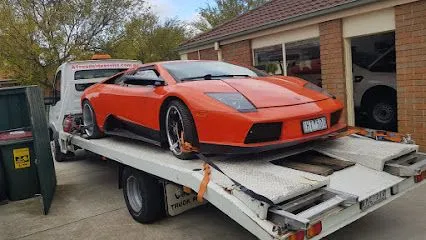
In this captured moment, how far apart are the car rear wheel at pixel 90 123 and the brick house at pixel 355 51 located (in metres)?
4.48

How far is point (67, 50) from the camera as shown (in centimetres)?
1798

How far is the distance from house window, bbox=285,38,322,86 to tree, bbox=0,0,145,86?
452 inches

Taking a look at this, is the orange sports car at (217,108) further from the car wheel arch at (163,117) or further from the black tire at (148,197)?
the black tire at (148,197)

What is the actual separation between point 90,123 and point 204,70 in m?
2.33

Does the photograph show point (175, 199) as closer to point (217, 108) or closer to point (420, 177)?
point (217, 108)

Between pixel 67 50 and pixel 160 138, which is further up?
pixel 67 50

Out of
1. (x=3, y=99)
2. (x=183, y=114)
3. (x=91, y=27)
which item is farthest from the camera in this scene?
(x=91, y=27)

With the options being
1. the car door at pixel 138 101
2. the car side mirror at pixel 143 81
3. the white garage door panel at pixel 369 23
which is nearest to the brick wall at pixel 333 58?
the white garage door panel at pixel 369 23

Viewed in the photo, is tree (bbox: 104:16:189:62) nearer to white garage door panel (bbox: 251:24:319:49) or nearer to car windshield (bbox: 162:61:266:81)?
white garage door panel (bbox: 251:24:319:49)

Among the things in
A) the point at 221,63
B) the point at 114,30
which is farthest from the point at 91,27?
the point at 221,63

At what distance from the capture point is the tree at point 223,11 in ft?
93.5

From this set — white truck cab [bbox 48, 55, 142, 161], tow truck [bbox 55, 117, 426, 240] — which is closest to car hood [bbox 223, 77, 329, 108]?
tow truck [bbox 55, 117, 426, 240]

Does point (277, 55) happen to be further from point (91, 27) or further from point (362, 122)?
point (91, 27)

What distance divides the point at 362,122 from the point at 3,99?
6616 mm
